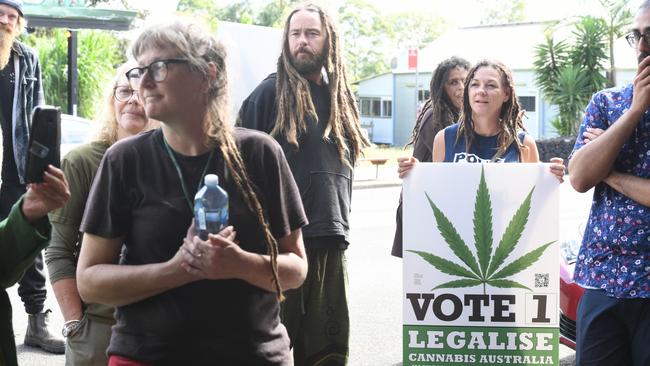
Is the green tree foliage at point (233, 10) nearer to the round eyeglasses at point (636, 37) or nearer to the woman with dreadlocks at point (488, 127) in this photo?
the woman with dreadlocks at point (488, 127)

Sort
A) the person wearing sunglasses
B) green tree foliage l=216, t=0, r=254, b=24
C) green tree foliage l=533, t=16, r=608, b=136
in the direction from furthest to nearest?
green tree foliage l=216, t=0, r=254, b=24 → green tree foliage l=533, t=16, r=608, b=136 → the person wearing sunglasses

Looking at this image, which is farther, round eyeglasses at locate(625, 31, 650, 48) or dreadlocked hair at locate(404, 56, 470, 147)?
dreadlocked hair at locate(404, 56, 470, 147)

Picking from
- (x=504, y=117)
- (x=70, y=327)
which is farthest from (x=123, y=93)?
(x=504, y=117)

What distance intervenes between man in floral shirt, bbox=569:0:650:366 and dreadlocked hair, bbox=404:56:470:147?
2.24 m

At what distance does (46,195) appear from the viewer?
282cm

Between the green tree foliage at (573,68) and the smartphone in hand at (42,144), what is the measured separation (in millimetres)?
27430

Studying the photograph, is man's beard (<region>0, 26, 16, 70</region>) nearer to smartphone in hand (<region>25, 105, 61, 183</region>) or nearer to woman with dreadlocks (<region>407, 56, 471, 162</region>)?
woman with dreadlocks (<region>407, 56, 471, 162</region>)

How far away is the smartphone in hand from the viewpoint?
9.09 ft

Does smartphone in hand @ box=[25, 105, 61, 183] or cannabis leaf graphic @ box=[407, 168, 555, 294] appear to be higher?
smartphone in hand @ box=[25, 105, 61, 183]

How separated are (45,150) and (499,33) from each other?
147 ft

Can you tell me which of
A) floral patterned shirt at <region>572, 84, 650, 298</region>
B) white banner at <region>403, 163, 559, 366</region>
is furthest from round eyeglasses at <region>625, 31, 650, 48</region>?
white banner at <region>403, 163, 559, 366</region>

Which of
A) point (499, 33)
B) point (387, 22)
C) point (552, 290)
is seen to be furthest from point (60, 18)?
point (387, 22)

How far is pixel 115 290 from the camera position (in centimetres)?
292

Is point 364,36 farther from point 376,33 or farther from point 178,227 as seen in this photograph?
point 178,227
